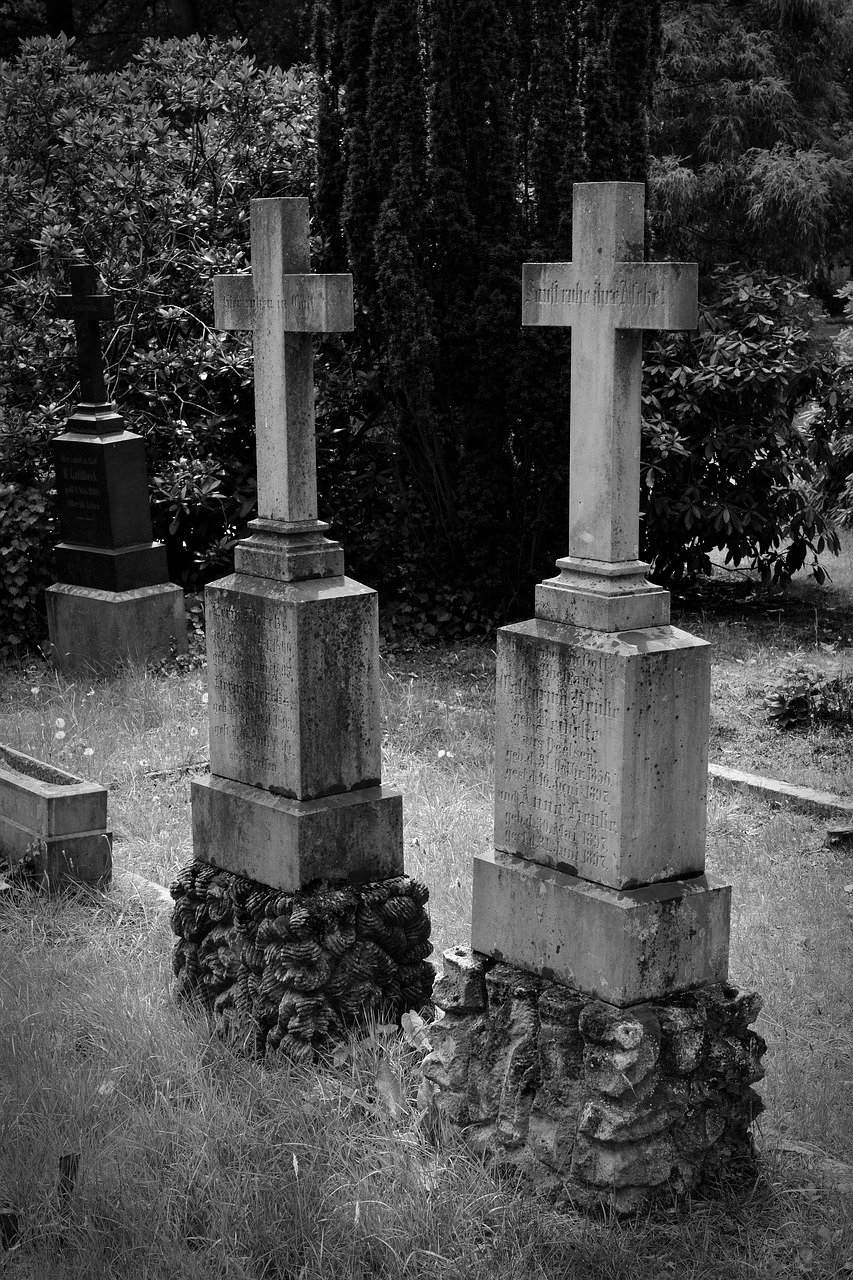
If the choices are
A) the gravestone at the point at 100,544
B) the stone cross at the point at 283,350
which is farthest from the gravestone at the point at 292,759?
the gravestone at the point at 100,544

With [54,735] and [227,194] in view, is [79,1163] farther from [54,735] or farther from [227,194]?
[227,194]

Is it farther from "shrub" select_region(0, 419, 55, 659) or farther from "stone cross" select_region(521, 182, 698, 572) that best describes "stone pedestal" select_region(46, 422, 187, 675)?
"stone cross" select_region(521, 182, 698, 572)

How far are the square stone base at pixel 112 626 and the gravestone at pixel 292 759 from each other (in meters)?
4.42

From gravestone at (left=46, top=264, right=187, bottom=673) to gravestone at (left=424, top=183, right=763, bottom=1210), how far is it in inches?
224

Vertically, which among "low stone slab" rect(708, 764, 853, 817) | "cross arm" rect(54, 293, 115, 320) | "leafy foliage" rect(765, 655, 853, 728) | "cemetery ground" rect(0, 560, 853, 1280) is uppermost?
"cross arm" rect(54, 293, 115, 320)

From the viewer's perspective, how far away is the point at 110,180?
11.0 metres

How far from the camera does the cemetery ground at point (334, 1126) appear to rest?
3.33 m

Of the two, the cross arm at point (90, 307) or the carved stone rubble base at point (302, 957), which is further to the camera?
the cross arm at point (90, 307)

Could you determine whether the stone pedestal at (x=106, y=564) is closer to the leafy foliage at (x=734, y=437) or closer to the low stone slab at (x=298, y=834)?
the leafy foliage at (x=734, y=437)

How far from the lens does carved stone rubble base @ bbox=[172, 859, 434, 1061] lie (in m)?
4.34

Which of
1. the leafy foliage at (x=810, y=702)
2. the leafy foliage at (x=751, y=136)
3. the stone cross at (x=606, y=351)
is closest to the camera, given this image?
the stone cross at (x=606, y=351)

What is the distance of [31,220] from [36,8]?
12489 mm

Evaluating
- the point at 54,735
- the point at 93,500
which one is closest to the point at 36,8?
the point at 93,500

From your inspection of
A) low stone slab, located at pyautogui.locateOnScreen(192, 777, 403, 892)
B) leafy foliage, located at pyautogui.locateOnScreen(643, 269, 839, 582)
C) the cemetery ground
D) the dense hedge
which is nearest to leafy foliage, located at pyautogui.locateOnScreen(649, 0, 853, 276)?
the dense hedge
